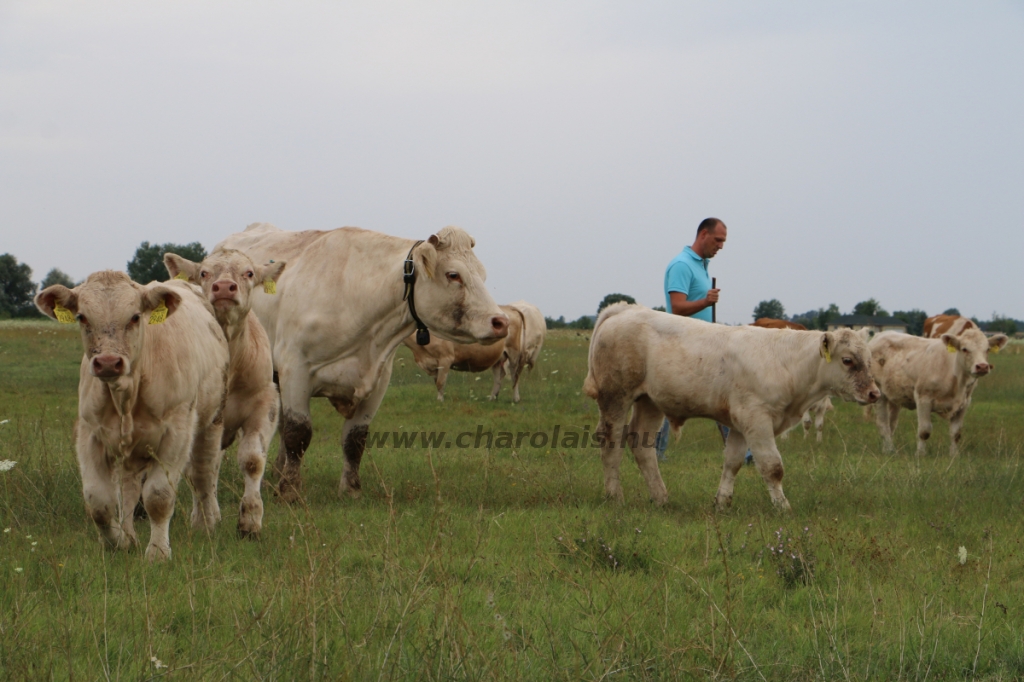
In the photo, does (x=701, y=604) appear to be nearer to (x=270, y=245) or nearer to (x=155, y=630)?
(x=155, y=630)

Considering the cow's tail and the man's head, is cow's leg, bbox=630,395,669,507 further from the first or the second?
the man's head

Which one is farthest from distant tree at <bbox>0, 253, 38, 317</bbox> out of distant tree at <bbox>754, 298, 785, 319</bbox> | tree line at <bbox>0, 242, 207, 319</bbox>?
distant tree at <bbox>754, 298, 785, 319</bbox>

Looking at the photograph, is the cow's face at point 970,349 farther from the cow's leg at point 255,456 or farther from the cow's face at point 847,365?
the cow's leg at point 255,456

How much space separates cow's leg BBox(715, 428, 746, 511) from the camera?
750 cm

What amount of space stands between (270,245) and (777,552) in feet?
17.2

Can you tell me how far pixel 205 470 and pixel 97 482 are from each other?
1.05m

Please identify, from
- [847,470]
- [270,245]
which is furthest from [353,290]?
[847,470]

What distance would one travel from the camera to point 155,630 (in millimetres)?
3930

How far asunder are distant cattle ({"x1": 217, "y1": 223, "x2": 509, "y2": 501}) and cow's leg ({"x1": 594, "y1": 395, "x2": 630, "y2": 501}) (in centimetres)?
132

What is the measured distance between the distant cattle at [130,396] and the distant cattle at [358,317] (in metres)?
2.06

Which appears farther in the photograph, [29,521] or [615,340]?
[615,340]

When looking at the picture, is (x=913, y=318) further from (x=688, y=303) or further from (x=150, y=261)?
(x=688, y=303)

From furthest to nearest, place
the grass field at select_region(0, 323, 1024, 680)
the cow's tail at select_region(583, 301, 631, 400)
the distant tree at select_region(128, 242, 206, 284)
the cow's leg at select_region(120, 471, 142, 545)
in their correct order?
the distant tree at select_region(128, 242, 206, 284) → the cow's tail at select_region(583, 301, 631, 400) → the cow's leg at select_region(120, 471, 142, 545) → the grass field at select_region(0, 323, 1024, 680)

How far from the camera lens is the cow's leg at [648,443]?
25.4 ft
